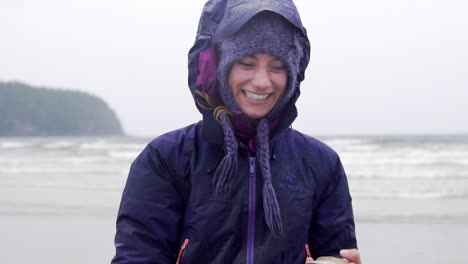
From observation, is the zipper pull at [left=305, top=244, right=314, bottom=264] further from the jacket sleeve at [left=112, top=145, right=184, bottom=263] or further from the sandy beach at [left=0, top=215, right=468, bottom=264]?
the sandy beach at [left=0, top=215, right=468, bottom=264]

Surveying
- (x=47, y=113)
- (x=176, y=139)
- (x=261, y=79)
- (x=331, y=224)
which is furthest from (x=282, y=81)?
(x=47, y=113)

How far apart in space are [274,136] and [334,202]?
0.35 m

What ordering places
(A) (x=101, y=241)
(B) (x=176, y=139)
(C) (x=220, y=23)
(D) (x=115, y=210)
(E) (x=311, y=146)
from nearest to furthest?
(C) (x=220, y=23) < (B) (x=176, y=139) < (E) (x=311, y=146) < (A) (x=101, y=241) < (D) (x=115, y=210)

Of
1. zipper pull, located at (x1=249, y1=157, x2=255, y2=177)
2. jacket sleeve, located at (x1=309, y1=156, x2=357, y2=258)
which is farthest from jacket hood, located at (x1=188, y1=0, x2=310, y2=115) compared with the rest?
jacket sleeve, located at (x1=309, y1=156, x2=357, y2=258)

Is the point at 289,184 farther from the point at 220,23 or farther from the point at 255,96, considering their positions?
the point at 220,23

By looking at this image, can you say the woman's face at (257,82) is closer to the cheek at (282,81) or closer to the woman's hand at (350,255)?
the cheek at (282,81)

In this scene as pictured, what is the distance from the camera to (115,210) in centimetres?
895

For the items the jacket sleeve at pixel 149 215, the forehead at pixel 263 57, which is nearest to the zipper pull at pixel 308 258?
the jacket sleeve at pixel 149 215

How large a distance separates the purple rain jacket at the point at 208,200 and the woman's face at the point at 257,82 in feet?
0.29

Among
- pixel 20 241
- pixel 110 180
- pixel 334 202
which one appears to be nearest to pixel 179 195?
pixel 334 202

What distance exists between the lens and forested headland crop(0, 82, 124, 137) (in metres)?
86.9

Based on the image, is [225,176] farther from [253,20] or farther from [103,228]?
[103,228]

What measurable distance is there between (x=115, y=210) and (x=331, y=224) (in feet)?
22.7

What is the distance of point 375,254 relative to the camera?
6355mm
